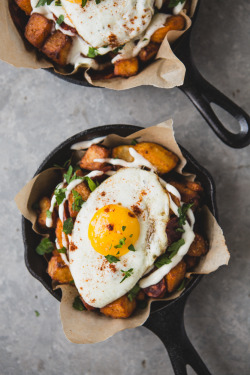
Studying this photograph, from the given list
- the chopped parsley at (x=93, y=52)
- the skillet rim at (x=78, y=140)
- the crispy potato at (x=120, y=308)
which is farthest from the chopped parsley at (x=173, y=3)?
the crispy potato at (x=120, y=308)

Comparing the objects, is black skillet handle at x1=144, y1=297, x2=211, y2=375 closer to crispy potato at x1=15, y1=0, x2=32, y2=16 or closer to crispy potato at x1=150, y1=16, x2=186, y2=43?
crispy potato at x1=150, y1=16, x2=186, y2=43

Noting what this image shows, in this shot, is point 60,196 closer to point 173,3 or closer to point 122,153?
point 122,153

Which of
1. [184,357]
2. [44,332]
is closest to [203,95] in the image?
[184,357]

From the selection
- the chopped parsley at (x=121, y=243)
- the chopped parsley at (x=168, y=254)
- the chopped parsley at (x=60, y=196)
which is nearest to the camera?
the chopped parsley at (x=121, y=243)

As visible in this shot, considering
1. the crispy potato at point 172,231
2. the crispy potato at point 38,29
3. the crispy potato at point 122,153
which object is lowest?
the crispy potato at point 172,231

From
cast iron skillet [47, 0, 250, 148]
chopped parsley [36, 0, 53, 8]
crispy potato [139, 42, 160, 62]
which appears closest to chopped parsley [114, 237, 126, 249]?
cast iron skillet [47, 0, 250, 148]

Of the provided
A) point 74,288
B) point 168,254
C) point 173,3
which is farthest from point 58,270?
point 173,3

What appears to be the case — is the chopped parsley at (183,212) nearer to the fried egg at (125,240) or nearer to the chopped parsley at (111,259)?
the fried egg at (125,240)

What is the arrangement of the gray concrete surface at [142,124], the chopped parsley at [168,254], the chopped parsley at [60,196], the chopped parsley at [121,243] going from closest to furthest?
the chopped parsley at [121,243], the chopped parsley at [168,254], the chopped parsley at [60,196], the gray concrete surface at [142,124]
